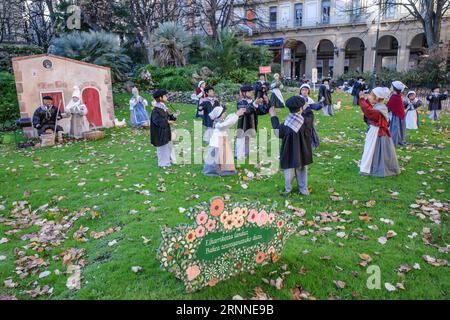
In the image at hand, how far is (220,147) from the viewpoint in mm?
8766

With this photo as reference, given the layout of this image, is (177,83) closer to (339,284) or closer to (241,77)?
(241,77)

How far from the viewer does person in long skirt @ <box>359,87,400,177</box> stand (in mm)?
8406

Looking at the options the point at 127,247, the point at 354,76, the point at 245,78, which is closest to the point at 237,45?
the point at 245,78

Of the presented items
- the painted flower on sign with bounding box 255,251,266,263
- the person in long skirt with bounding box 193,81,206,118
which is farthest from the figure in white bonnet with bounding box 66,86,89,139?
the painted flower on sign with bounding box 255,251,266,263

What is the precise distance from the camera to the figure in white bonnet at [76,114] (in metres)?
13.9

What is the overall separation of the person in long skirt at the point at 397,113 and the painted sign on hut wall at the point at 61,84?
1155cm

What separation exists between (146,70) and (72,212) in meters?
20.3

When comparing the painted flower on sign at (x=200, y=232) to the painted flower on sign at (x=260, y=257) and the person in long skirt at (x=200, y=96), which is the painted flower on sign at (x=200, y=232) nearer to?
the painted flower on sign at (x=260, y=257)

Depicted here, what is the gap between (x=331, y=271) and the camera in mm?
4910

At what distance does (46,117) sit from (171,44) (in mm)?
15355

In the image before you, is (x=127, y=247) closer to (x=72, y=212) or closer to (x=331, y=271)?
(x=72, y=212)

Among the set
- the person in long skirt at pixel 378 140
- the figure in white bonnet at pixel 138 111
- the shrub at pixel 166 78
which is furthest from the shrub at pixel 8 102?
the person in long skirt at pixel 378 140

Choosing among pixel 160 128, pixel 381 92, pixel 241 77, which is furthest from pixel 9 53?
pixel 381 92

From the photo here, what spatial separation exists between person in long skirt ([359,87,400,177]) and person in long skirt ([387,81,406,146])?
226cm
